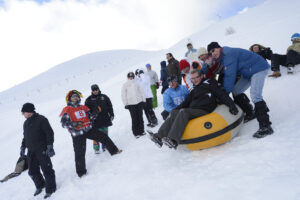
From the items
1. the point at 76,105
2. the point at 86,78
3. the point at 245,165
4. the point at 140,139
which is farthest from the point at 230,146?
the point at 86,78

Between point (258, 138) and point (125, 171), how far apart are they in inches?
100

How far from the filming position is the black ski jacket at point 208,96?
356 cm

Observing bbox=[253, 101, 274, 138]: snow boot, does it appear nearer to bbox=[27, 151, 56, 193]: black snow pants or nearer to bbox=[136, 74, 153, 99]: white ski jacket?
bbox=[136, 74, 153, 99]: white ski jacket

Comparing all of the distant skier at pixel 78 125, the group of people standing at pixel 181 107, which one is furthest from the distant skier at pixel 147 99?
the distant skier at pixel 78 125

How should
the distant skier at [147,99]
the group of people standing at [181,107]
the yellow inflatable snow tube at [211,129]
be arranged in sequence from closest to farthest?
1. the yellow inflatable snow tube at [211,129]
2. the group of people standing at [181,107]
3. the distant skier at [147,99]

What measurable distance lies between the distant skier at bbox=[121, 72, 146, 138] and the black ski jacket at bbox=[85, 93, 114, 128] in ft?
1.87

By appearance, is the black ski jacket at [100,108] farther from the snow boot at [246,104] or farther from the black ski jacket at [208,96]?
the snow boot at [246,104]

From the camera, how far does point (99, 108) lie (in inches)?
201

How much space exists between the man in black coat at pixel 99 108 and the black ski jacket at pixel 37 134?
3.96ft

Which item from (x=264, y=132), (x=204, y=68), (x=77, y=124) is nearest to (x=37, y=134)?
(x=77, y=124)

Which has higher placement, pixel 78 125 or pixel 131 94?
pixel 131 94

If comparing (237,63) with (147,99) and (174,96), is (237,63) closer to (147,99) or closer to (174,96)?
(174,96)

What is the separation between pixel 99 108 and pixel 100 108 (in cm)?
6

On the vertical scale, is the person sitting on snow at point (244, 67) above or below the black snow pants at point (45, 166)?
above
